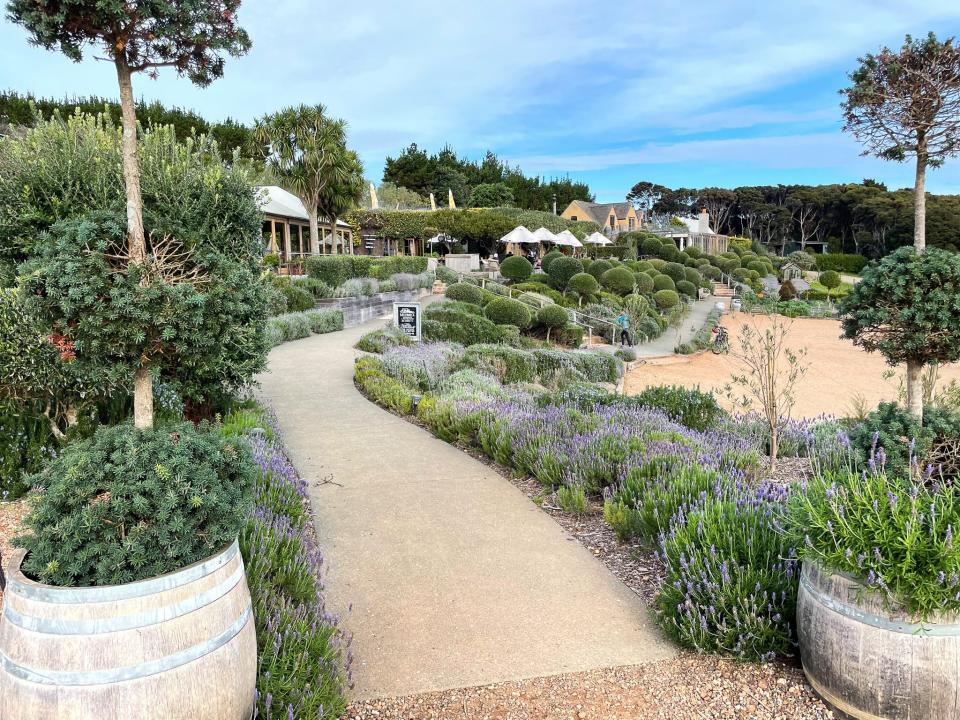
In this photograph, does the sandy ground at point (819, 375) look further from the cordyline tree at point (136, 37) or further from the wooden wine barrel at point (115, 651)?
the wooden wine barrel at point (115, 651)

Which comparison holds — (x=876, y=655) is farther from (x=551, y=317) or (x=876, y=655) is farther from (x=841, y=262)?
(x=841, y=262)

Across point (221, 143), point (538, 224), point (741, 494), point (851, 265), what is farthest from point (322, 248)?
point (851, 265)

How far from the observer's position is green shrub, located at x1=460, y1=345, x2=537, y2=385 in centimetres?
1198

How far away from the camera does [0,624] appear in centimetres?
216

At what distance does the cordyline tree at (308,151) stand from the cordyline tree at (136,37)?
2897 cm

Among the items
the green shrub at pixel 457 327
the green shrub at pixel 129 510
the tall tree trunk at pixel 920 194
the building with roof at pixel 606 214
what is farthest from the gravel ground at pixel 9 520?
the building with roof at pixel 606 214

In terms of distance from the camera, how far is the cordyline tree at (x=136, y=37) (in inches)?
110

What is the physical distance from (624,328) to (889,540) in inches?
814

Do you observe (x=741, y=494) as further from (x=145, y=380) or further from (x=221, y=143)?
(x=221, y=143)

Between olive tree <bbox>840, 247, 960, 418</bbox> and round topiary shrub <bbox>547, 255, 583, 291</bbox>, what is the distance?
1010 inches

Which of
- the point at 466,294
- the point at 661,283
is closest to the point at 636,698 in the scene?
the point at 466,294

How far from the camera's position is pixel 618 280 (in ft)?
102

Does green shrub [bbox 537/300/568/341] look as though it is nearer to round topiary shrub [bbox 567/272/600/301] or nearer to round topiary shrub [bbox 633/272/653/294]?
round topiary shrub [bbox 567/272/600/301]

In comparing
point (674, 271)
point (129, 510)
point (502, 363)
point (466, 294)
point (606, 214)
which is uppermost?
point (606, 214)
